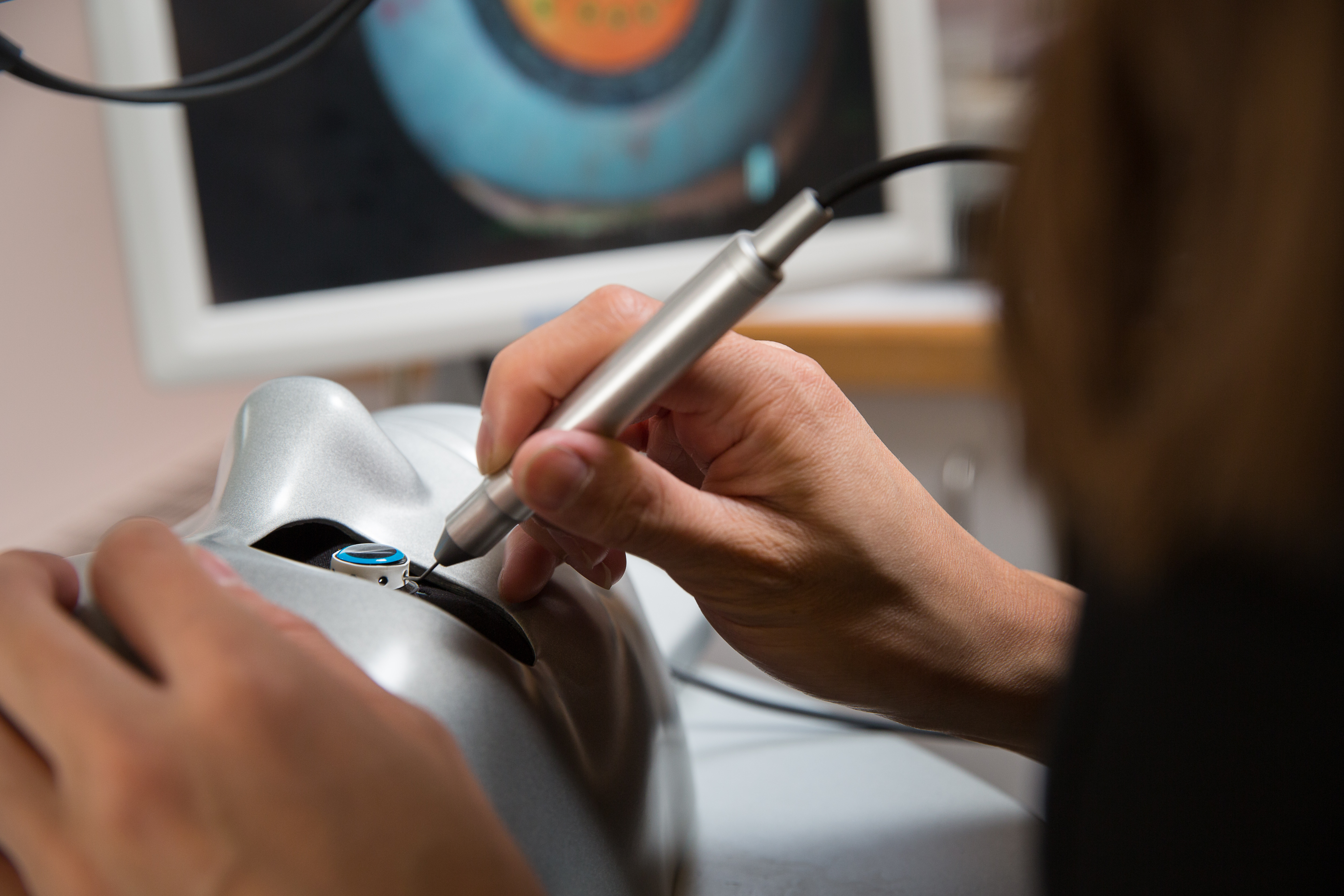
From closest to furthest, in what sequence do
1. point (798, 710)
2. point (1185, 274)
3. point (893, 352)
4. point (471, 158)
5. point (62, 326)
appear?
1. point (1185, 274)
2. point (798, 710)
3. point (471, 158)
4. point (893, 352)
5. point (62, 326)

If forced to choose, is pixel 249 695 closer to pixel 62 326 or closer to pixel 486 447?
pixel 486 447

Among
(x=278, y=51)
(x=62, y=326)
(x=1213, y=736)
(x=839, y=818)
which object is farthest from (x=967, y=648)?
(x=62, y=326)

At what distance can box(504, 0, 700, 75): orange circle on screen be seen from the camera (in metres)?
0.52

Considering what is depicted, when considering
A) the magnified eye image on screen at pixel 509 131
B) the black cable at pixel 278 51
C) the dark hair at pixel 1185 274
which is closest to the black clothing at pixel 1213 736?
the dark hair at pixel 1185 274

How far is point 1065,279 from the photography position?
0.17 m

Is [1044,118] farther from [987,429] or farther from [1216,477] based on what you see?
[987,429]

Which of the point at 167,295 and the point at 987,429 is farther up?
the point at 167,295

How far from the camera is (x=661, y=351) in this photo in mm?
254

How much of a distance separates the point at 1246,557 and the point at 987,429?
52cm

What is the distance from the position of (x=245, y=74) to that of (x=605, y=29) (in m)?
0.22

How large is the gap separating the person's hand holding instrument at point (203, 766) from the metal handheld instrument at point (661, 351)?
0.07 m

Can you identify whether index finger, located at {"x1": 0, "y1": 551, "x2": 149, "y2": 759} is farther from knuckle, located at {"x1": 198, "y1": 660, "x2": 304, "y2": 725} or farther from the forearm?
the forearm

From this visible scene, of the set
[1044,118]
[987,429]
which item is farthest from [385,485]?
[987,429]

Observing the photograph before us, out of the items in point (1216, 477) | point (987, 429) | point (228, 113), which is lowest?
point (987, 429)
